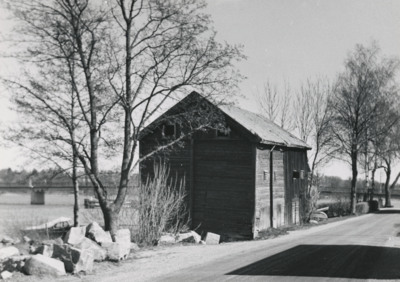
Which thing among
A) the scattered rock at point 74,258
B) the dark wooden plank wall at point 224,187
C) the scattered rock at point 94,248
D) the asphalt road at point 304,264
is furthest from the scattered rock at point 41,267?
the dark wooden plank wall at point 224,187

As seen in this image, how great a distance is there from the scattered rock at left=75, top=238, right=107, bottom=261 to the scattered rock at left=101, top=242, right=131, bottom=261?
19cm

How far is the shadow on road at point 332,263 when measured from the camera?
36.7 ft

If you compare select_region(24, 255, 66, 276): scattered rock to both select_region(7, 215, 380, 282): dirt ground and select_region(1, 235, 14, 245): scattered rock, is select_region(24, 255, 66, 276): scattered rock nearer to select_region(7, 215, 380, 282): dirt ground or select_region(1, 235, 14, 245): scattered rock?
select_region(7, 215, 380, 282): dirt ground

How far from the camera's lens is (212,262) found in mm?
13133

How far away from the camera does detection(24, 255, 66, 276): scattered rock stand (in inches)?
417

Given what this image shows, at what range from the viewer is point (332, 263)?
41.7 ft

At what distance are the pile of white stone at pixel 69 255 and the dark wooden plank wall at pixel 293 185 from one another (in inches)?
753

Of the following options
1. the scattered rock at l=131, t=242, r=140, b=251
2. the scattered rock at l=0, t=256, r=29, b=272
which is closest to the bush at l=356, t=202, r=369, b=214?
the scattered rock at l=131, t=242, r=140, b=251

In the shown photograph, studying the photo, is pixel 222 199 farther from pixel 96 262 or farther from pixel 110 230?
pixel 96 262

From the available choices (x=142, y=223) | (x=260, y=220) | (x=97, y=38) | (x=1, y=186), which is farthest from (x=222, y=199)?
(x=1, y=186)

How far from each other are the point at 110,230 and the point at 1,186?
7539 centimetres

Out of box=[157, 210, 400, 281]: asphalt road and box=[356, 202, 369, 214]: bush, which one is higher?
box=[157, 210, 400, 281]: asphalt road

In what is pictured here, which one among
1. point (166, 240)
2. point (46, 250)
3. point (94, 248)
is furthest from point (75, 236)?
point (166, 240)

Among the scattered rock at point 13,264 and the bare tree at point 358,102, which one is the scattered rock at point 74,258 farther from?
the bare tree at point 358,102
